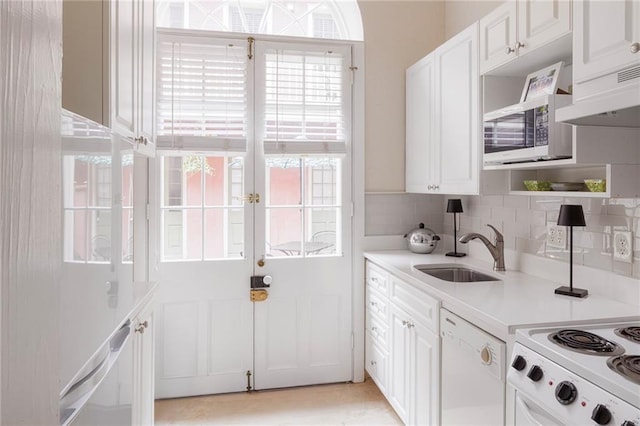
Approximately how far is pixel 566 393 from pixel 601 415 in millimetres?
113

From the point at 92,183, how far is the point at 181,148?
6.17ft

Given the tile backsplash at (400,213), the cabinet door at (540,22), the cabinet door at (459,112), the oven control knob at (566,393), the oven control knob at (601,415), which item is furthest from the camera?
the tile backsplash at (400,213)

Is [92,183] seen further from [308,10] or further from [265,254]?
[308,10]

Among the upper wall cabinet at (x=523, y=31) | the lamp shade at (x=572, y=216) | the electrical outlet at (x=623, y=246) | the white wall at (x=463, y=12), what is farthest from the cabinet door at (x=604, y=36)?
the white wall at (x=463, y=12)

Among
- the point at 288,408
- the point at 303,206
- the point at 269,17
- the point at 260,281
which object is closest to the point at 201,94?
the point at 269,17

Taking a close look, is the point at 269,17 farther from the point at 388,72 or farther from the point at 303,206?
the point at 303,206

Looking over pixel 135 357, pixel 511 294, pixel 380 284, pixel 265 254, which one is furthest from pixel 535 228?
pixel 135 357

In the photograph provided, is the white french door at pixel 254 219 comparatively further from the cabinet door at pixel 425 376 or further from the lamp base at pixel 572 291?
the lamp base at pixel 572 291

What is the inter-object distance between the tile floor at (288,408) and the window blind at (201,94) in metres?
1.66

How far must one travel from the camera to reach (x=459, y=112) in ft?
7.93

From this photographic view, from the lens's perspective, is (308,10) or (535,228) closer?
(535,228)

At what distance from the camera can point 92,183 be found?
100 centimetres

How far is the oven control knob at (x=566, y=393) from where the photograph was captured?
1121 mm

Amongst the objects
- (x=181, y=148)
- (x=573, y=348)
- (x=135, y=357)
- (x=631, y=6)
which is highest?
(x=631, y=6)
